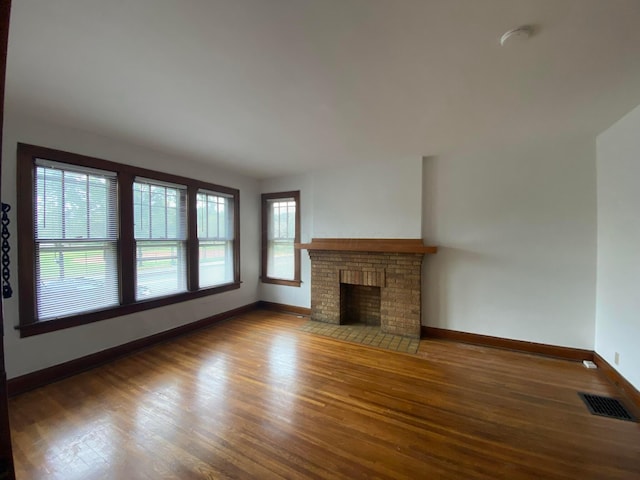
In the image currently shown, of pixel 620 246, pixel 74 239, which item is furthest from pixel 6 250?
pixel 620 246

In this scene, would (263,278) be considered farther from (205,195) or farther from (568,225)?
(568,225)

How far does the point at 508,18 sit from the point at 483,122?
1.34 m

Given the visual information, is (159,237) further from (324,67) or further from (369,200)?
(324,67)

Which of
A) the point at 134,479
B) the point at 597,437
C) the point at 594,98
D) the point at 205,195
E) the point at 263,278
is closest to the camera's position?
the point at 134,479

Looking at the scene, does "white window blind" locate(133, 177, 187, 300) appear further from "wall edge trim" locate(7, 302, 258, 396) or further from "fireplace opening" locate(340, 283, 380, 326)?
"fireplace opening" locate(340, 283, 380, 326)

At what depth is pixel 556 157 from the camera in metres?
3.43

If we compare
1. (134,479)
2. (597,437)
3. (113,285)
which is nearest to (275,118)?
(113,285)

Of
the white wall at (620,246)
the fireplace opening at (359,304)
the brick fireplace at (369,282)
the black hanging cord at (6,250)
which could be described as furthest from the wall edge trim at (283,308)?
the white wall at (620,246)

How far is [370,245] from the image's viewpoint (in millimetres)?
4266

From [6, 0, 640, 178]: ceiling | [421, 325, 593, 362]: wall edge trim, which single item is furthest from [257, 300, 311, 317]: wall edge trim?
[6, 0, 640, 178]: ceiling

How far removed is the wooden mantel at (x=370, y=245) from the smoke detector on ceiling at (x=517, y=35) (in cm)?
244

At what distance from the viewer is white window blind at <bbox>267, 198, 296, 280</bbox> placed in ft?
17.3

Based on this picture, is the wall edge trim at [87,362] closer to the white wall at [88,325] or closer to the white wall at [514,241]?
the white wall at [88,325]

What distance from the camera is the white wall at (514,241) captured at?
3371mm
